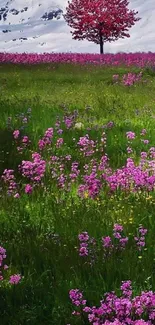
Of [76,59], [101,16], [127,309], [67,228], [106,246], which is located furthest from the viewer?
[101,16]

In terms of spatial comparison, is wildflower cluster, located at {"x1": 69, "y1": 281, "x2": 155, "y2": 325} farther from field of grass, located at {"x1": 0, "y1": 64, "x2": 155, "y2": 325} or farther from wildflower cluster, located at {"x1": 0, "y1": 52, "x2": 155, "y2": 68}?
wildflower cluster, located at {"x1": 0, "y1": 52, "x2": 155, "y2": 68}

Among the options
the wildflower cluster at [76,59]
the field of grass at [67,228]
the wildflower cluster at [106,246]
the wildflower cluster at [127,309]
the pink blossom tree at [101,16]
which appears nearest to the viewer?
the wildflower cluster at [127,309]

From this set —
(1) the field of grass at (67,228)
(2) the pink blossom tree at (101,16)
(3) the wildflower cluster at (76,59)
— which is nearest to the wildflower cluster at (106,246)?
(1) the field of grass at (67,228)

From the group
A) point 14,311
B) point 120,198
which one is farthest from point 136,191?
point 14,311

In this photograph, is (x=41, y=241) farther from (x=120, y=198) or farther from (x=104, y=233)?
(x=120, y=198)

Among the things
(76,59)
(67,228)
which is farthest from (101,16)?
(67,228)

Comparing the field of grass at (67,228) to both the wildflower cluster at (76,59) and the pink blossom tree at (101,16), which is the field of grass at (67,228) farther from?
the pink blossom tree at (101,16)

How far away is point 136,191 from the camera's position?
5.82 metres

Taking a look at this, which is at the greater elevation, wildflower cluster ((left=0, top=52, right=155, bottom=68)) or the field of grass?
wildflower cluster ((left=0, top=52, right=155, bottom=68))

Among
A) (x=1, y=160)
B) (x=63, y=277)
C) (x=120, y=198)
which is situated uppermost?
(x=1, y=160)

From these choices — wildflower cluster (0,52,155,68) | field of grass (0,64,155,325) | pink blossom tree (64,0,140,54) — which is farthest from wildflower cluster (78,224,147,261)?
pink blossom tree (64,0,140,54)

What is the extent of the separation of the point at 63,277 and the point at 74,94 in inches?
473

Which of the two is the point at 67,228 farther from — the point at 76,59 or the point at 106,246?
the point at 76,59

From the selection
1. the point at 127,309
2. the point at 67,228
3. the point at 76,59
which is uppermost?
the point at 76,59
